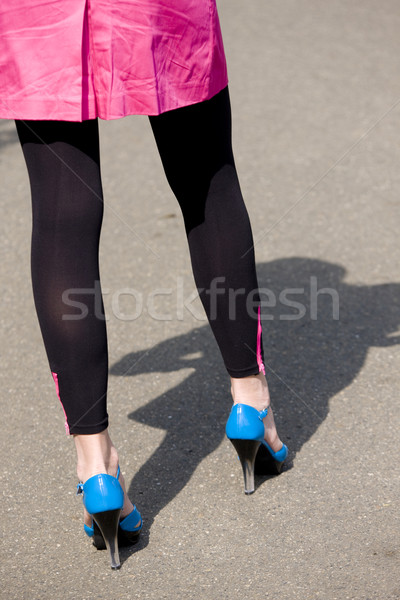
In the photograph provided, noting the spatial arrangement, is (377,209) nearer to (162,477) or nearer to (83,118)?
(162,477)

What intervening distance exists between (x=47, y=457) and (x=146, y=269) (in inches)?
46.7

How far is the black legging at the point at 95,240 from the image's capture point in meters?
1.66

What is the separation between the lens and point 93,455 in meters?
1.73

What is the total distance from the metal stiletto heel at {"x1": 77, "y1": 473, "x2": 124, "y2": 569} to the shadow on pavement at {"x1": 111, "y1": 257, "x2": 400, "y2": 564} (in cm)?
16

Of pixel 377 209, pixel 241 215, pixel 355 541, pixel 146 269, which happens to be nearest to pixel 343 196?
pixel 377 209

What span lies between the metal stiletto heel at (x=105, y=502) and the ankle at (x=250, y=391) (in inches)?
14.1

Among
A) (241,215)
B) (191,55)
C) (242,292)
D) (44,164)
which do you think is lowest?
(242,292)

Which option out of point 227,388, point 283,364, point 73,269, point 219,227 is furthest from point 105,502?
point 283,364

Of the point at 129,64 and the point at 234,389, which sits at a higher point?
the point at 129,64

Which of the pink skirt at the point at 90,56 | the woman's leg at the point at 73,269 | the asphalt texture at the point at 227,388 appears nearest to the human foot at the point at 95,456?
the woman's leg at the point at 73,269

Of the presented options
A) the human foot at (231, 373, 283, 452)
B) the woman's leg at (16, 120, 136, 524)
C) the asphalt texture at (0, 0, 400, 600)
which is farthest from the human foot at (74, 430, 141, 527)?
the human foot at (231, 373, 283, 452)

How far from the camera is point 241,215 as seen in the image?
1892 millimetres

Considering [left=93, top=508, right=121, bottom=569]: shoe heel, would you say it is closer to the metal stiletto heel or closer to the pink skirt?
the metal stiletto heel

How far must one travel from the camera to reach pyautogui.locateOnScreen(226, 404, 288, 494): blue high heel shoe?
189 cm
